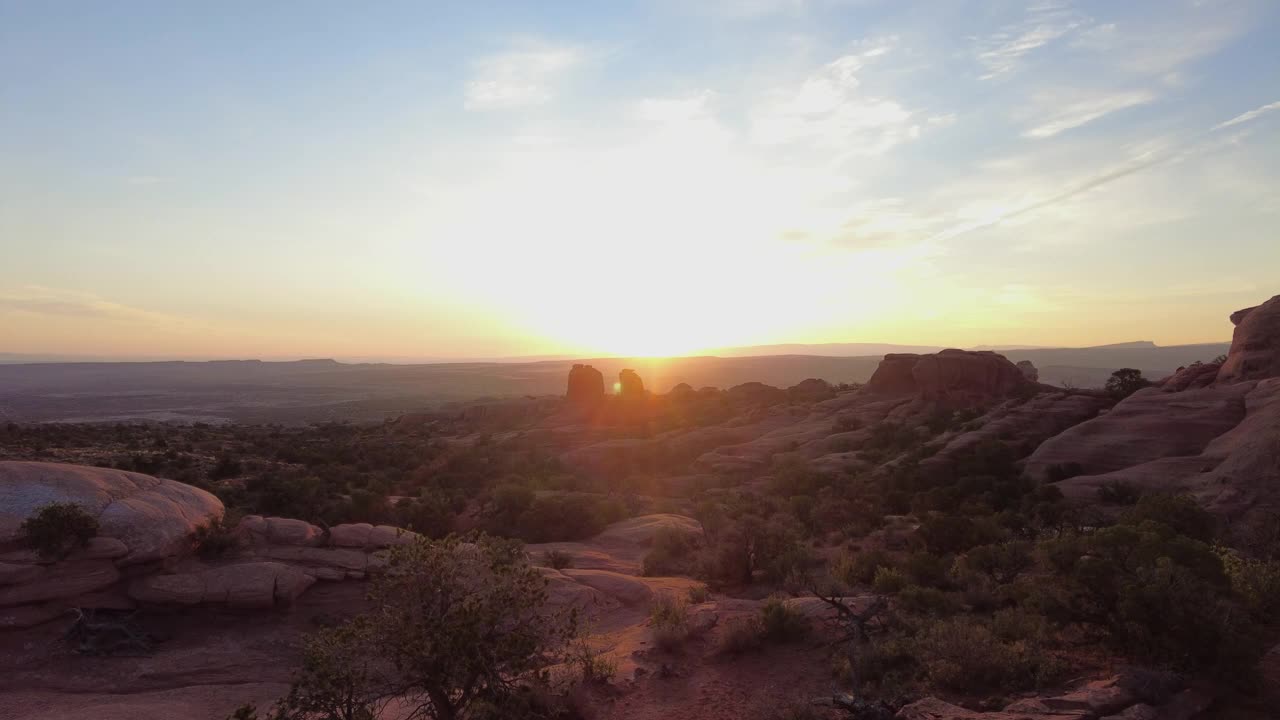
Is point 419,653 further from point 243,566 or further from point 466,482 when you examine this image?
point 466,482

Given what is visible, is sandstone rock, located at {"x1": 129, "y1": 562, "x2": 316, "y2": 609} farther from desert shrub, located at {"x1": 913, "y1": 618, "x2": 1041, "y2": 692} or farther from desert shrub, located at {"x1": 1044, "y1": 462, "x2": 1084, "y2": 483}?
desert shrub, located at {"x1": 1044, "y1": 462, "x2": 1084, "y2": 483}

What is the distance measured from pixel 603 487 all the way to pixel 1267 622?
23.8m

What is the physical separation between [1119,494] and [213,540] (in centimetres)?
2406

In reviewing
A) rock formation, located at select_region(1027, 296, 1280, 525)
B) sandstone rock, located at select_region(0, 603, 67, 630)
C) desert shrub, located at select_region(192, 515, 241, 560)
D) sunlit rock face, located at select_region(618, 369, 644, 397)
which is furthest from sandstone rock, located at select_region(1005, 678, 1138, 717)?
sunlit rock face, located at select_region(618, 369, 644, 397)

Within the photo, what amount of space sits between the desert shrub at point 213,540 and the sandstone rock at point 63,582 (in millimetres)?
1506

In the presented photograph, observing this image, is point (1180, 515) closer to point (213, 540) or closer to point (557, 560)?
point (557, 560)

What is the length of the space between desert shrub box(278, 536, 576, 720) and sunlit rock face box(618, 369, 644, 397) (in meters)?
46.8

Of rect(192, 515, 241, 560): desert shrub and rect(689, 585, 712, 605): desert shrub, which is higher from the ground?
rect(192, 515, 241, 560): desert shrub

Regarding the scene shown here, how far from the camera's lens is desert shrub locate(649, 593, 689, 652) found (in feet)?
35.3

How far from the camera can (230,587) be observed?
12.9m

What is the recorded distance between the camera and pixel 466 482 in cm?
2991

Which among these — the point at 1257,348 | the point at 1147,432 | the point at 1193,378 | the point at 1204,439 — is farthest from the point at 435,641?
the point at 1193,378

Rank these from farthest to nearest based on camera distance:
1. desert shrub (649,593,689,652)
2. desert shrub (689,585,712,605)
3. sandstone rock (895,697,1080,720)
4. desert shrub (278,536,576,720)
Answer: desert shrub (689,585,712,605)
desert shrub (649,593,689,652)
desert shrub (278,536,576,720)
sandstone rock (895,697,1080,720)

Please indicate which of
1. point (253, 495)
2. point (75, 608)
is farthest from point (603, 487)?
point (75, 608)
